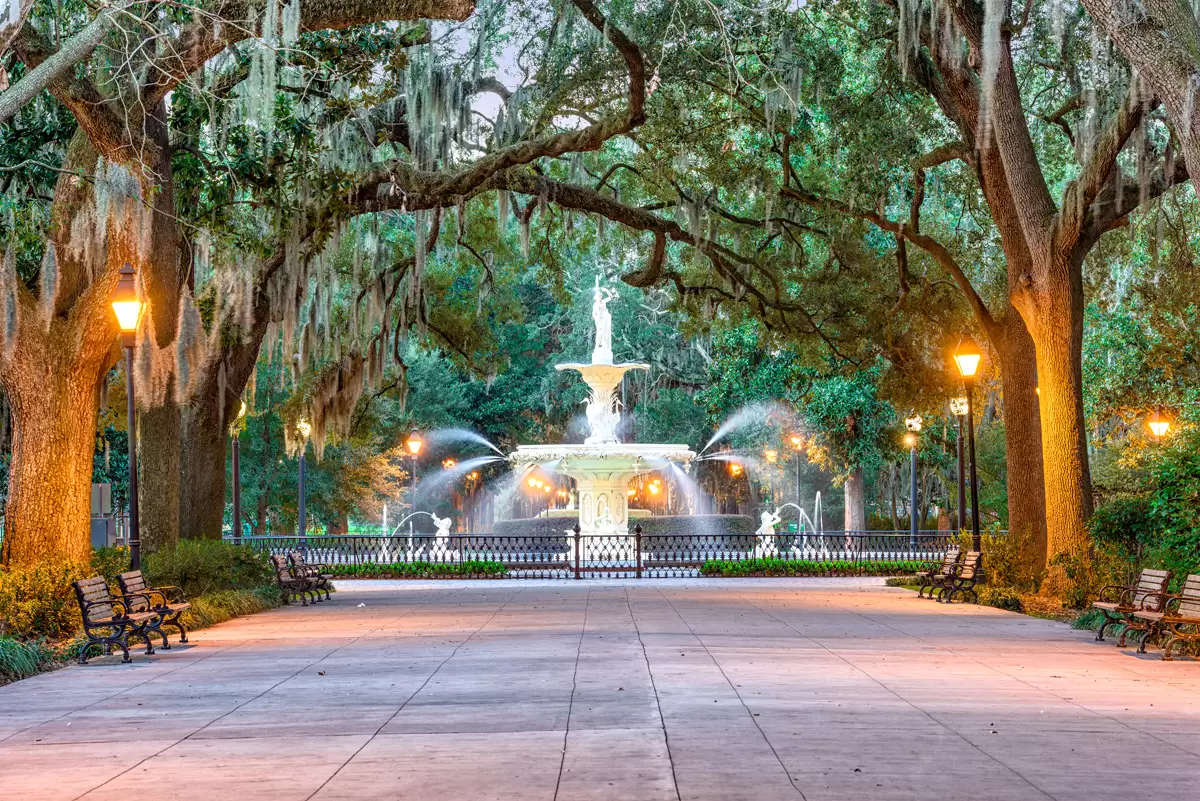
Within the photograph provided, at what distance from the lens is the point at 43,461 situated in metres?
14.5

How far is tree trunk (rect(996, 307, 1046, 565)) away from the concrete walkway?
15.2 ft

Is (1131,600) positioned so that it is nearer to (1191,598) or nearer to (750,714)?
(1191,598)

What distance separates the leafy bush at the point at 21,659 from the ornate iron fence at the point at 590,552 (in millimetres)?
15665

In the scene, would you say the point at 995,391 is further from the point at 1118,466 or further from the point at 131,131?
the point at 131,131

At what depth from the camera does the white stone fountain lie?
33.8 meters

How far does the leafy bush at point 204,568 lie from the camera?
1753 centimetres

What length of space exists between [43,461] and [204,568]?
4.37 meters

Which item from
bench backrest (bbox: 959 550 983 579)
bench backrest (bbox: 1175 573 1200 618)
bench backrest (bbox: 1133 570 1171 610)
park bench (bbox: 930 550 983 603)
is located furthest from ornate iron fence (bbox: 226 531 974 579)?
bench backrest (bbox: 1175 573 1200 618)

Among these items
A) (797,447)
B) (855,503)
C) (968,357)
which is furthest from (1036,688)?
(797,447)

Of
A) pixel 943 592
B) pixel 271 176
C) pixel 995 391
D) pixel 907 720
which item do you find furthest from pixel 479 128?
pixel 995 391

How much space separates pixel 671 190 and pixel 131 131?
11019 mm

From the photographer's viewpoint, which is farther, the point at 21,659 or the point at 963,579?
the point at 963,579

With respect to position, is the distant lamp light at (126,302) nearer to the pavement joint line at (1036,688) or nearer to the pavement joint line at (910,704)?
the pavement joint line at (910,704)

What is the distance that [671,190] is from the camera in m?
23.7
